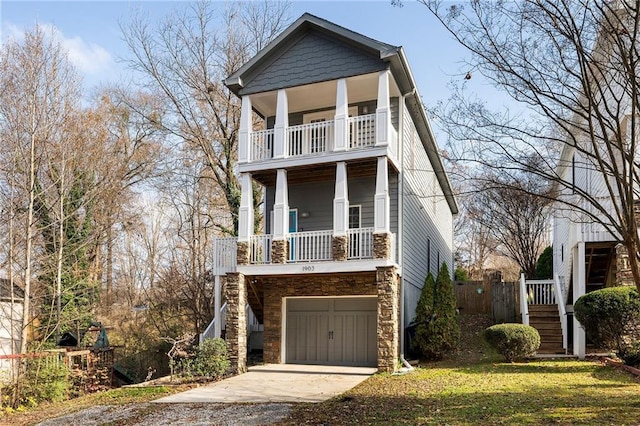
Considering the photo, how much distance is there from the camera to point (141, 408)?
1007 centimetres

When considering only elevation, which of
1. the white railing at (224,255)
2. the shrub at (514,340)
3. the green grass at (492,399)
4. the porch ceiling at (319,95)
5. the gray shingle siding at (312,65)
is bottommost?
the green grass at (492,399)

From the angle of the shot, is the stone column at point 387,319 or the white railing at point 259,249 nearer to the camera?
the stone column at point 387,319

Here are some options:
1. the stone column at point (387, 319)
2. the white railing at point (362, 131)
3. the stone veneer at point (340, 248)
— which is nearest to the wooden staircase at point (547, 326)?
the stone column at point (387, 319)

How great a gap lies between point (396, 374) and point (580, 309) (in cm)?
451

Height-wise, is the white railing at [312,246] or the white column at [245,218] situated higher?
the white column at [245,218]

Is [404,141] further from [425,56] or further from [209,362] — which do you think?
[209,362]

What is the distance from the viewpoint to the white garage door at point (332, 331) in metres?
15.5

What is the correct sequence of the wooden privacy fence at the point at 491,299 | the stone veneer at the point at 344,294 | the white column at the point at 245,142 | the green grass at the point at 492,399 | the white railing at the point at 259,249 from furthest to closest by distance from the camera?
the wooden privacy fence at the point at 491,299 < the white column at the point at 245,142 < the white railing at the point at 259,249 < the stone veneer at the point at 344,294 < the green grass at the point at 492,399

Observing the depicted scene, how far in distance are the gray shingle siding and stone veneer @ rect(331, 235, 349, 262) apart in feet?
13.9

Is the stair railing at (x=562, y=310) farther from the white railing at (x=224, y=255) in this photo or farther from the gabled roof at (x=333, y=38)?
the white railing at (x=224, y=255)

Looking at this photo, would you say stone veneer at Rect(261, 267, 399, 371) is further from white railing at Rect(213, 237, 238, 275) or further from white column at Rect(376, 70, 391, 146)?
white column at Rect(376, 70, 391, 146)

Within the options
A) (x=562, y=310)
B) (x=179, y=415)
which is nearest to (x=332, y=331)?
(x=562, y=310)

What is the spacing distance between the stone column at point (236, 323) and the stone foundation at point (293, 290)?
137 cm

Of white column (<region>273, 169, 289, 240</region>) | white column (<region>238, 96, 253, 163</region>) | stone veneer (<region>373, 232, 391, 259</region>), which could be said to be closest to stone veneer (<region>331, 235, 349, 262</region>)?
stone veneer (<region>373, 232, 391, 259</region>)
